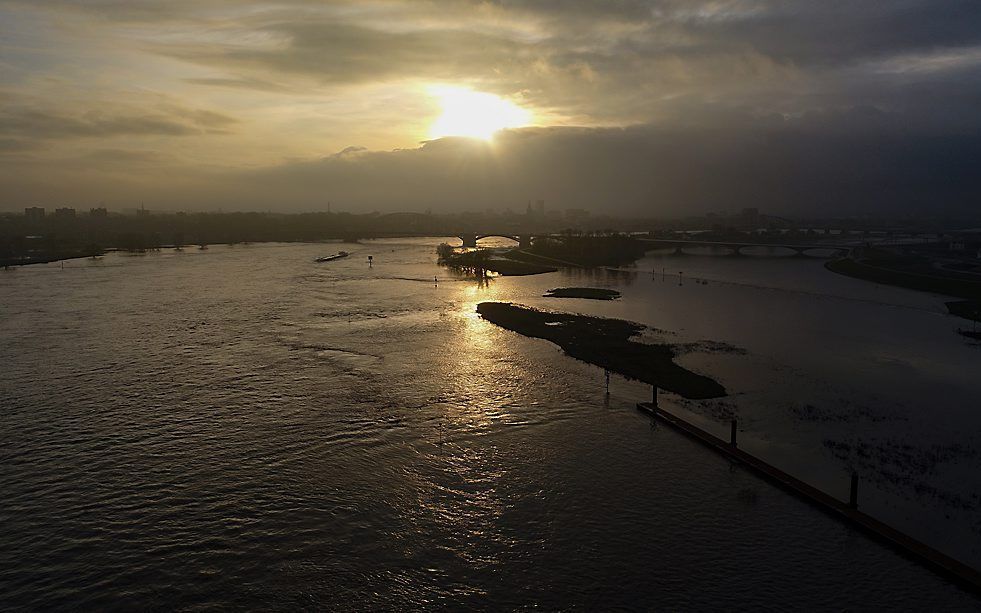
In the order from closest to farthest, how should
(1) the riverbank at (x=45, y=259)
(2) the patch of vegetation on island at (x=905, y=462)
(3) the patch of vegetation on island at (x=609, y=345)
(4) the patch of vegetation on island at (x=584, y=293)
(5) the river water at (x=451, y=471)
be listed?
(5) the river water at (x=451, y=471) → (2) the patch of vegetation on island at (x=905, y=462) → (3) the patch of vegetation on island at (x=609, y=345) → (4) the patch of vegetation on island at (x=584, y=293) → (1) the riverbank at (x=45, y=259)

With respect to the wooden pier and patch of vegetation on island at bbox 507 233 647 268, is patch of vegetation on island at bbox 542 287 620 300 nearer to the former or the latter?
patch of vegetation on island at bbox 507 233 647 268

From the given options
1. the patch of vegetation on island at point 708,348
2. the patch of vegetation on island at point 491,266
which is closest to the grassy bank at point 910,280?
the patch of vegetation on island at point 708,348

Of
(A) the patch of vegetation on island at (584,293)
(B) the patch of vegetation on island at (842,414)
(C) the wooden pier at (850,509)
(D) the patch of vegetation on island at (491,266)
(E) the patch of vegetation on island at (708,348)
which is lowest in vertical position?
(C) the wooden pier at (850,509)

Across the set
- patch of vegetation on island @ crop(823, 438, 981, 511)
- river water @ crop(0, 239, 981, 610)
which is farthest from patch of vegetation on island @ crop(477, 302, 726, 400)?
patch of vegetation on island @ crop(823, 438, 981, 511)

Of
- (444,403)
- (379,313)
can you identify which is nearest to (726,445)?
(444,403)

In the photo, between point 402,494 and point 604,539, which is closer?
point 604,539

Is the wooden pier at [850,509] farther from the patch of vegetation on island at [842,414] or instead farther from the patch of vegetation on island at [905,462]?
the patch of vegetation on island at [842,414]

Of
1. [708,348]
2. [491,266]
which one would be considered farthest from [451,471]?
[491,266]

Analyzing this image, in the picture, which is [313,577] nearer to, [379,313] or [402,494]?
[402,494]
